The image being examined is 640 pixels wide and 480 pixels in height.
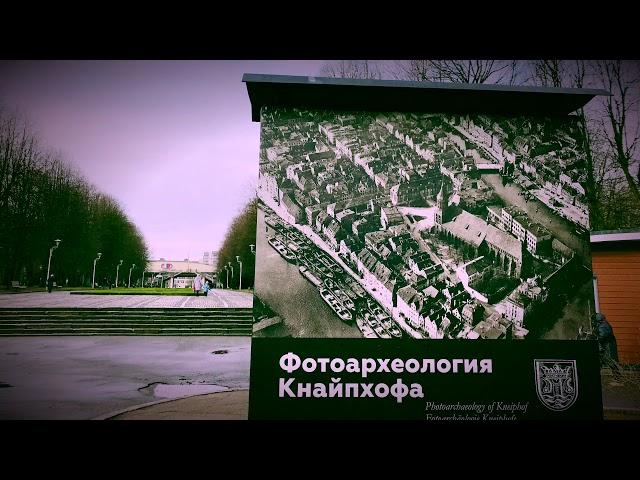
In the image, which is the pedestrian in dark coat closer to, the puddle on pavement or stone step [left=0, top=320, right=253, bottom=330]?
the puddle on pavement

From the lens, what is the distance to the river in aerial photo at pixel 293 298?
457 cm

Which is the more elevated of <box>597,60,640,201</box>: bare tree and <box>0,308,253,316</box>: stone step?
<box>597,60,640,201</box>: bare tree

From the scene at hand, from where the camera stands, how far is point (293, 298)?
15.1 ft

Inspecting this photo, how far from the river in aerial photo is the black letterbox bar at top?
1.61 m

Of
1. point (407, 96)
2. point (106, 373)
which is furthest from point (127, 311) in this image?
point (407, 96)

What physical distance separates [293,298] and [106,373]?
5618 mm

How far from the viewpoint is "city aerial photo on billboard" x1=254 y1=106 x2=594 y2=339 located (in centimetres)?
464

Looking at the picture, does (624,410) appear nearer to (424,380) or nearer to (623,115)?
(424,380)

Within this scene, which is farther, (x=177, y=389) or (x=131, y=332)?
(x=131, y=332)

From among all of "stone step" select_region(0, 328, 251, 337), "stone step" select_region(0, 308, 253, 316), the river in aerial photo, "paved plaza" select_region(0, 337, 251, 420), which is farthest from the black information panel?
"stone step" select_region(0, 308, 253, 316)

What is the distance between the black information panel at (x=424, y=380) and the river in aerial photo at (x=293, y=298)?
137 millimetres
